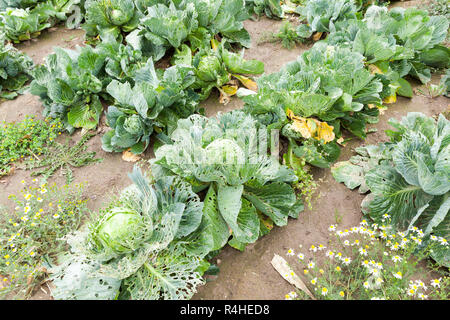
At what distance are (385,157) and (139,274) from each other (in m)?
2.43

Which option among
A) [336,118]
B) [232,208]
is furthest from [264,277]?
[336,118]

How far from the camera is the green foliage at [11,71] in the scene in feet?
15.2

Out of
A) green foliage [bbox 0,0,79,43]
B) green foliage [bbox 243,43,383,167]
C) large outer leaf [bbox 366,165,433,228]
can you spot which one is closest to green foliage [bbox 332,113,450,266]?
large outer leaf [bbox 366,165,433,228]

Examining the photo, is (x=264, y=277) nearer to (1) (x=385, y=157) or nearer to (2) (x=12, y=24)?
(1) (x=385, y=157)

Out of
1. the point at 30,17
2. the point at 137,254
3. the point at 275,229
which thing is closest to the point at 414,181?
the point at 275,229

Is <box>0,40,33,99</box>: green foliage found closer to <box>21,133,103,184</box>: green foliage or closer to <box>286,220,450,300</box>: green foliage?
<box>21,133,103,184</box>: green foliage

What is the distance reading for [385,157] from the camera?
319 centimetres

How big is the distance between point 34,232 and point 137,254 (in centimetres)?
121

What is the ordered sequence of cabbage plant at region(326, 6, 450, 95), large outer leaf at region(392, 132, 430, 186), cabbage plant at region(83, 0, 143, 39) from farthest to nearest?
cabbage plant at region(83, 0, 143, 39)
cabbage plant at region(326, 6, 450, 95)
large outer leaf at region(392, 132, 430, 186)

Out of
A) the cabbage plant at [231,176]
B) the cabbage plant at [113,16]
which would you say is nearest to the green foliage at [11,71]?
the cabbage plant at [113,16]

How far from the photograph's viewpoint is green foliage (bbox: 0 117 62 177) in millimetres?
3807

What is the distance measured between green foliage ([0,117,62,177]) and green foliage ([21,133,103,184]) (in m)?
0.10

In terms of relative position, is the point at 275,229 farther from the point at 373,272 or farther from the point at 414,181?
the point at 414,181

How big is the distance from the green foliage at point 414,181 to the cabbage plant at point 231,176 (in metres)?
0.70
